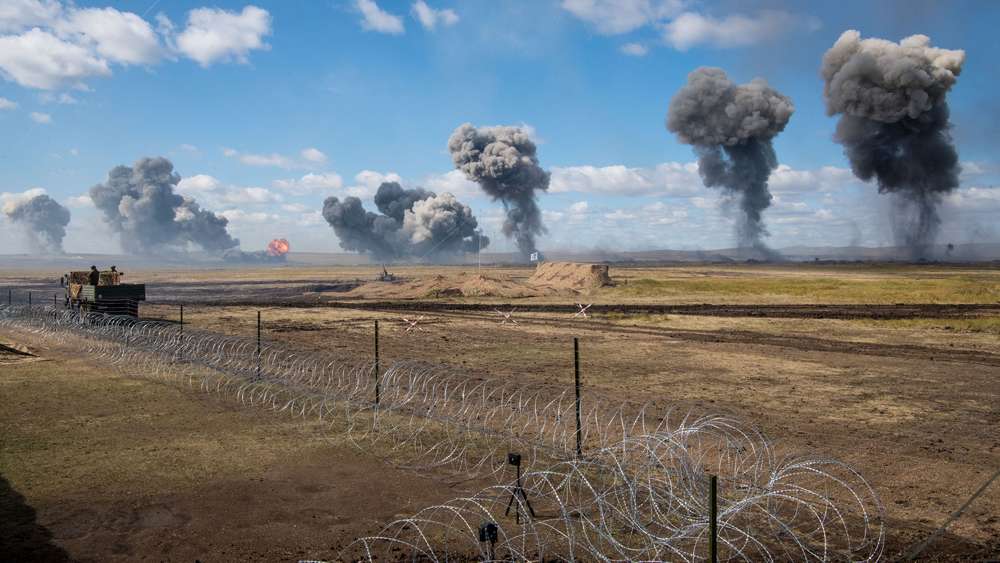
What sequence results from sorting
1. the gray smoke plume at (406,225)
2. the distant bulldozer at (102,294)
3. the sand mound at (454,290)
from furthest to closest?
the gray smoke plume at (406,225) → the sand mound at (454,290) → the distant bulldozer at (102,294)

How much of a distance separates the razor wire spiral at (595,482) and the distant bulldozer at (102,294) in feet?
47.9

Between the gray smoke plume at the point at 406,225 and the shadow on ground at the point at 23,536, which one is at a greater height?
the gray smoke plume at the point at 406,225

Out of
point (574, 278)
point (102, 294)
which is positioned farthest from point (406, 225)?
point (102, 294)

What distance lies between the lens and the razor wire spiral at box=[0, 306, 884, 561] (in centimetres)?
757

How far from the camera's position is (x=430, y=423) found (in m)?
13.7

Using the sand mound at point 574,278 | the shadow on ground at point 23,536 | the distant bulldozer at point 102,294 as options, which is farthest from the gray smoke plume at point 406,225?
the shadow on ground at point 23,536

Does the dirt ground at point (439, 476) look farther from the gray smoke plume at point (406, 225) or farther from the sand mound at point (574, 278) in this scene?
the gray smoke plume at point (406, 225)

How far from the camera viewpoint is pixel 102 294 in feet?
105

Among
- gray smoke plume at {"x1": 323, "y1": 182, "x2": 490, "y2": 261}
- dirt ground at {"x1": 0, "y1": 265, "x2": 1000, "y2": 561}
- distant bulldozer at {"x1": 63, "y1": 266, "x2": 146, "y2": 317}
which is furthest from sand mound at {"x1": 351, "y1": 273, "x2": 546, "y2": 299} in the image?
gray smoke plume at {"x1": 323, "y1": 182, "x2": 490, "y2": 261}

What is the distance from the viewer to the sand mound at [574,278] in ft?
194

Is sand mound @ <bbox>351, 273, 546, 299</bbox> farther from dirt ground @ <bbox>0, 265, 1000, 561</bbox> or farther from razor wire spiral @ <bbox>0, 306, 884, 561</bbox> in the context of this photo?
razor wire spiral @ <bbox>0, 306, 884, 561</bbox>

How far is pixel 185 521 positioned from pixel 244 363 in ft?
37.9

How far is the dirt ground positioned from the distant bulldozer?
15.7ft

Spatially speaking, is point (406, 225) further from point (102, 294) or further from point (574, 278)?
point (102, 294)
